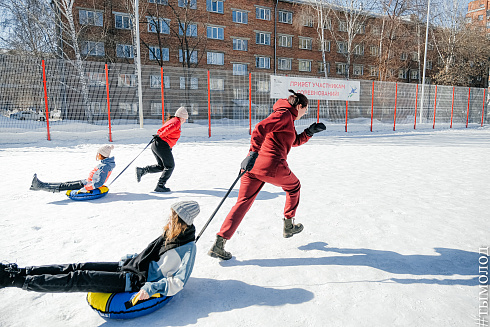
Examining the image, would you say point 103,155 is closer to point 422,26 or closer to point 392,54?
point 392,54

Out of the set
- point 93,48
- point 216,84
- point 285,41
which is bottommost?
point 216,84

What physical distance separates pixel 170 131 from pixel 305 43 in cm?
3033

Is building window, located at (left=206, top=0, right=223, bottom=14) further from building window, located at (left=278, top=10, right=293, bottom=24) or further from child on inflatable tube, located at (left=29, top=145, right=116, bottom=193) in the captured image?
child on inflatable tube, located at (left=29, top=145, right=116, bottom=193)

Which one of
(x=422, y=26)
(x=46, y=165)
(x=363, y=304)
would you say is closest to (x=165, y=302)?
(x=363, y=304)

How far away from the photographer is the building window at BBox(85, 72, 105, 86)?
12578mm

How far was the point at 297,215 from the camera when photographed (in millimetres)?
4270

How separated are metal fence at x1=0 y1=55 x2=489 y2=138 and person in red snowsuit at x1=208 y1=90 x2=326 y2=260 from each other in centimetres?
1009

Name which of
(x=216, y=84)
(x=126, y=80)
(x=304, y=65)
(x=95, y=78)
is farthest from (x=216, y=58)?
(x=95, y=78)

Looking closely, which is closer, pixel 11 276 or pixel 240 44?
pixel 11 276

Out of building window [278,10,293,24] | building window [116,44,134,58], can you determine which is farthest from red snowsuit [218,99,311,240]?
building window [278,10,293,24]

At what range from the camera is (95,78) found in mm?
12992

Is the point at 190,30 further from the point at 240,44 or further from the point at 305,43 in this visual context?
the point at 305,43

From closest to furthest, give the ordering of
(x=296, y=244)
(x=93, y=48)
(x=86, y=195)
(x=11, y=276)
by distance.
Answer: (x=11, y=276) < (x=296, y=244) < (x=86, y=195) < (x=93, y=48)

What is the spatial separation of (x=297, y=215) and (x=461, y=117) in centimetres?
2093
